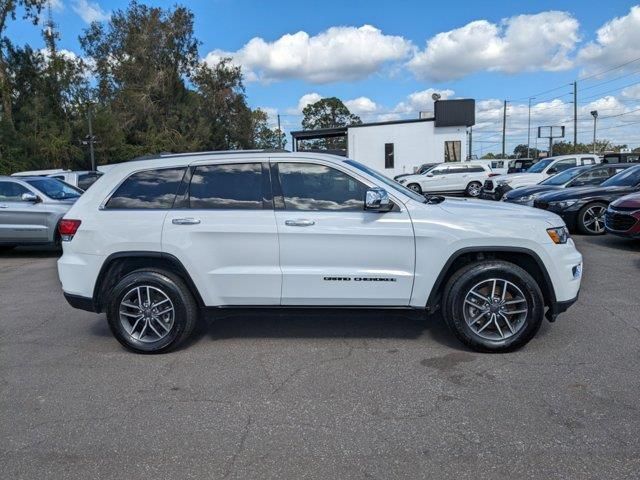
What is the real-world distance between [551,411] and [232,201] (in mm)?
3031

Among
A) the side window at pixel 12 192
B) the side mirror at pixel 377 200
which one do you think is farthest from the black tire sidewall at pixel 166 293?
the side window at pixel 12 192

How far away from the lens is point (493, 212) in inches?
187

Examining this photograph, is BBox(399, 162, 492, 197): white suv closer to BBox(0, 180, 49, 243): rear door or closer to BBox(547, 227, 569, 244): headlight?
BBox(0, 180, 49, 243): rear door

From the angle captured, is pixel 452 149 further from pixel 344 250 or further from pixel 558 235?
pixel 344 250

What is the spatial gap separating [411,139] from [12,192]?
3269 centimetres

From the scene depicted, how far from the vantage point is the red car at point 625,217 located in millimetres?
9422

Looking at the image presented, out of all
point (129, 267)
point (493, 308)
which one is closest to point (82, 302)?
point (129, 267)

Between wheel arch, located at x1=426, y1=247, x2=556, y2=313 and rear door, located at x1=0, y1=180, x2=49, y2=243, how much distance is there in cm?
892

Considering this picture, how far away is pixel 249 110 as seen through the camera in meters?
63.2

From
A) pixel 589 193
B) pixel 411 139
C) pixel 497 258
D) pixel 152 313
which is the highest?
pixel 411 139

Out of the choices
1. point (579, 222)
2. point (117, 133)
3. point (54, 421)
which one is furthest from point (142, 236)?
point (117, 133)

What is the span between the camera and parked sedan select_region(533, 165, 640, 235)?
11523mm

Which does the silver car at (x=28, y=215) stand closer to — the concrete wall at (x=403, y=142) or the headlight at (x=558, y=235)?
the headlight at (x=558, y=235)

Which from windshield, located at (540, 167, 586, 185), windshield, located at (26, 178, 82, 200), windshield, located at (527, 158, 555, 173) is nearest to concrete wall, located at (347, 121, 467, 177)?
windshield, located at (527, 158, 555, 173)
